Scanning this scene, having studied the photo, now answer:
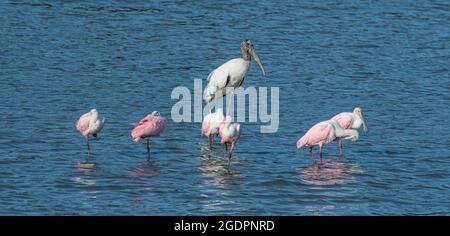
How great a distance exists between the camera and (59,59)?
23.7 metres

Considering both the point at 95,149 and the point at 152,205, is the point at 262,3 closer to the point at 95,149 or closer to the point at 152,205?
the point at 95,149

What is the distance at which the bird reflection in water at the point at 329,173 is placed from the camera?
655 inches

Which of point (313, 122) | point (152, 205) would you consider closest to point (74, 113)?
point (313, 122)

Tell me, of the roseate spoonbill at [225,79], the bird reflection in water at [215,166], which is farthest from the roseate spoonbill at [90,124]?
the roseate spoonbill at [225,79]

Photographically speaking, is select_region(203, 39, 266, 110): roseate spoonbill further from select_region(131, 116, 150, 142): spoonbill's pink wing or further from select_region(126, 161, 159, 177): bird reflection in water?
select_region(126, 161, 159, 177): bird reflection in water

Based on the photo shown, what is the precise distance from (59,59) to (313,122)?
571 cm

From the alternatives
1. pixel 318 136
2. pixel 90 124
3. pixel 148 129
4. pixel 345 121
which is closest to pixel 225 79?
pixel 345 121

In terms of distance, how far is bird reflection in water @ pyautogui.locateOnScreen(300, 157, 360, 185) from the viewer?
54.6 feet

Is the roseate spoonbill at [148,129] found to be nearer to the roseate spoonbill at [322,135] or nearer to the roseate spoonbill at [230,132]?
the roseate spoonbill at [230,132]

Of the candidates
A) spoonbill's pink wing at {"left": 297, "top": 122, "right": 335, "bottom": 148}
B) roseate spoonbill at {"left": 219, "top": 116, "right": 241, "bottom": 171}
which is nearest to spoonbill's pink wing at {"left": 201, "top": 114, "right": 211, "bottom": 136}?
roseate spoonbill at {"left": 219, "top": 116, "right": 241, "bottom": 171}

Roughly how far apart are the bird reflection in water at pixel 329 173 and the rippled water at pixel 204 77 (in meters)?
0.02

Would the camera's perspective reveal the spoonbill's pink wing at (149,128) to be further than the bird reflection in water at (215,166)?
Yes

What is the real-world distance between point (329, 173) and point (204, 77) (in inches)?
248

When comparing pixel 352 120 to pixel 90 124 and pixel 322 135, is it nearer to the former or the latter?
pixel 322 135
